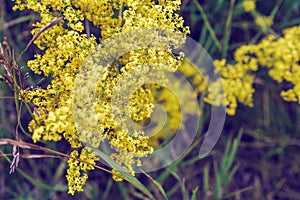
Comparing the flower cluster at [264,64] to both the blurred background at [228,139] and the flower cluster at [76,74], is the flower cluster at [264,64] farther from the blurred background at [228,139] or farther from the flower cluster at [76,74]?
the flower cluster at [76,74]

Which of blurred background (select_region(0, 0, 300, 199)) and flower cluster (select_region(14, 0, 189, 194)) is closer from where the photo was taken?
flower cluster (select_region(14, 0, 189, 194))

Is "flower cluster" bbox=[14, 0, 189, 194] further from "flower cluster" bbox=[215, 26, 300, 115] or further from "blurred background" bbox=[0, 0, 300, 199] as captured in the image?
"blurred background" bbox=[0, 0, 300, 199]

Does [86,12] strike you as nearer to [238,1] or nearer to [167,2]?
[167,2]

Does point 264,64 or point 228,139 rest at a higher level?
point 264,64

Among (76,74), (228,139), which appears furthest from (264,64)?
(76,74)

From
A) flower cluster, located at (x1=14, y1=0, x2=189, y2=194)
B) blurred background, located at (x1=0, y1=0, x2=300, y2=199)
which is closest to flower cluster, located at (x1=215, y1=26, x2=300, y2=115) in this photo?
blurred background, located at (x1=0, y1=0, x2=300, y2=199)

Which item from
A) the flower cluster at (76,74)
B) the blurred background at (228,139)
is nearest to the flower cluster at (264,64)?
the blurred background at (228,139)

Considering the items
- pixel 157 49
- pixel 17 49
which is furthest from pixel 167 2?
pixel 17 49

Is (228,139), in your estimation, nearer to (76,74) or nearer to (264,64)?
Answer: (264,64)
